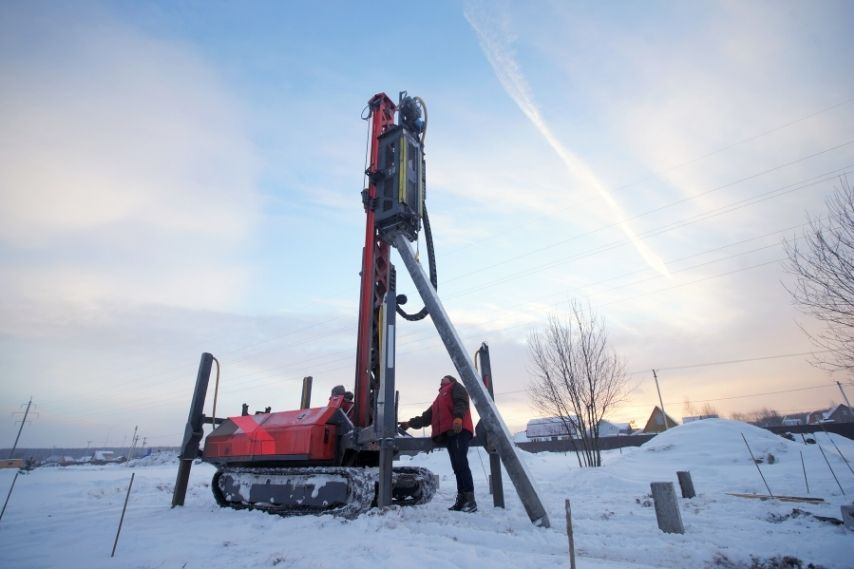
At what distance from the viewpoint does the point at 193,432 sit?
755 cm

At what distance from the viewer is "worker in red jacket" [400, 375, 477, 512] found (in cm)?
591

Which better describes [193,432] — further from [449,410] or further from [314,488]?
[449,410]

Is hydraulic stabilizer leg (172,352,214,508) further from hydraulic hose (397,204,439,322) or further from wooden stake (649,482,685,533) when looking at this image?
wooden stake (649,482,685,533)

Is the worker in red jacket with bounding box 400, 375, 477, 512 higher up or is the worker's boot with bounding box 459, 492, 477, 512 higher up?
the worker in red jacket with bounding box 400, 375, 477, 512

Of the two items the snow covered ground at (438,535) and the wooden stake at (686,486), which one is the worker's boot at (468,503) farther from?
the wooden stake at (686,486)

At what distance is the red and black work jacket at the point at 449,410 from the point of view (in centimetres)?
601

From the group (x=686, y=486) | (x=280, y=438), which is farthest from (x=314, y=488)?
(x=686, y=486)

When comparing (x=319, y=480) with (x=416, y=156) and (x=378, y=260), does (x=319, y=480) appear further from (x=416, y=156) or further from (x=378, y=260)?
(x=416, y=156)

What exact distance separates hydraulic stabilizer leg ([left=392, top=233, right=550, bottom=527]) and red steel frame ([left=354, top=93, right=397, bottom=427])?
17.3 inches

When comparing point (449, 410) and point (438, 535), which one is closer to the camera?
point (438, 535)

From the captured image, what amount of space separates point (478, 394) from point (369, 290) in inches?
116

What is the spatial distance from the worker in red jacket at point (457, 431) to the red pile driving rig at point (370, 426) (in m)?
0.27

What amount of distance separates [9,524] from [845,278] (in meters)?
14.4

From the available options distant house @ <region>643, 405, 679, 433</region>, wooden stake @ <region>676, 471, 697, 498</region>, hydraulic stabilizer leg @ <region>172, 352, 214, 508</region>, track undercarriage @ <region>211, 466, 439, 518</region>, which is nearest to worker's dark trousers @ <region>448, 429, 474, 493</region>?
track undercarriage @ <region>211, 466, 439, 518</region>
